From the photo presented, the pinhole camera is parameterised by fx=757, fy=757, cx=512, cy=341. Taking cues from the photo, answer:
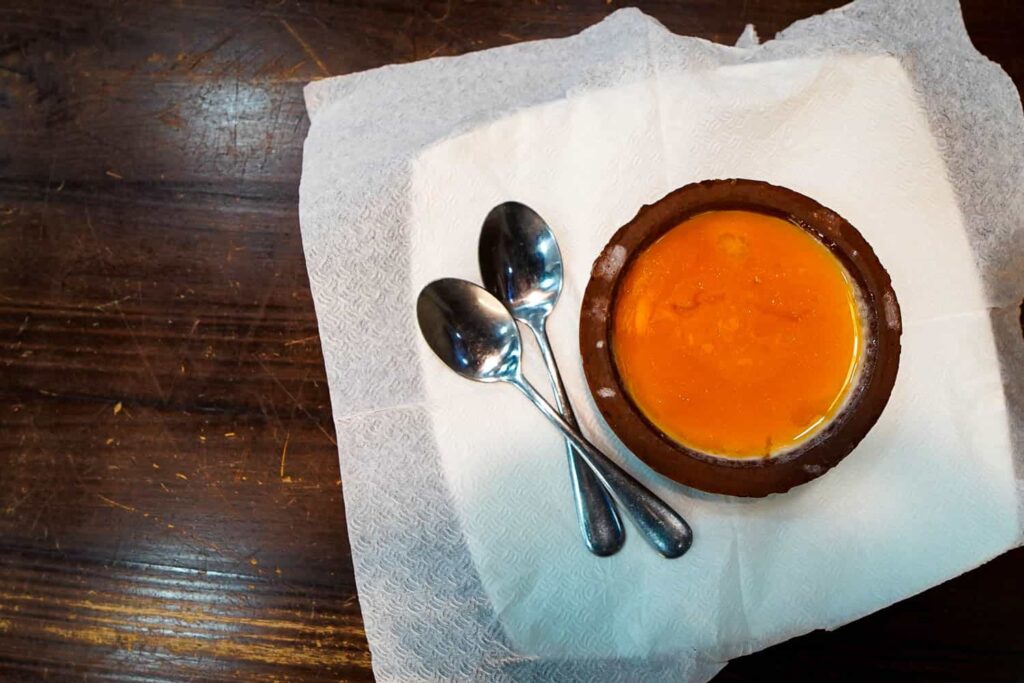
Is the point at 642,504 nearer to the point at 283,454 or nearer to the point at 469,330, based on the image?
the point at 469,330

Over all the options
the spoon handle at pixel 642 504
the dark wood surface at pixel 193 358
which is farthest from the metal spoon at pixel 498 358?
the dark wood surface at pixel 193 358

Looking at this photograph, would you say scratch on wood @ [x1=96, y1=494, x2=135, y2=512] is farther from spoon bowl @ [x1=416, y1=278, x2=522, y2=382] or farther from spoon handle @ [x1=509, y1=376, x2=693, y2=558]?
spoon handle @ [x1=509, y1=376, x2=693, y2=558]

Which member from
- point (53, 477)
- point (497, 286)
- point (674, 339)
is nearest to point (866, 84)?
point (674, 339)

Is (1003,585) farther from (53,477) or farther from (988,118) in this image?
(53,477)

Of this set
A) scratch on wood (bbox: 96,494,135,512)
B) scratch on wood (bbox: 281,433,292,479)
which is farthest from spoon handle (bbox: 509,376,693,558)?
scratch on wood (bbox: 96,494,135,512)

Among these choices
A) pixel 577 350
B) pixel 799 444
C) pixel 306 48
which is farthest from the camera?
pixel 306 48

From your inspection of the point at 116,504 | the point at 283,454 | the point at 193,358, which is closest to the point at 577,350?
the point at 283,454
